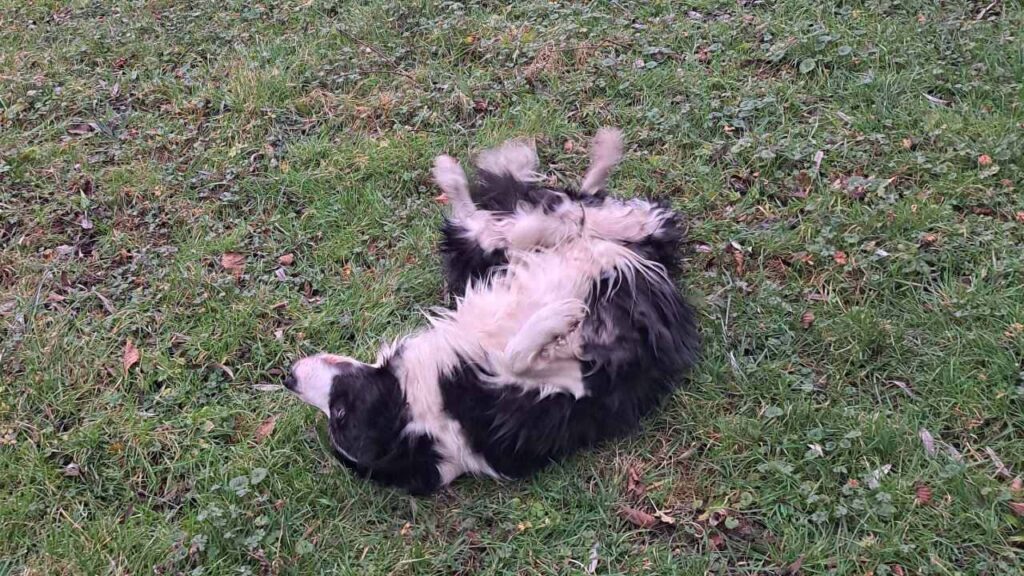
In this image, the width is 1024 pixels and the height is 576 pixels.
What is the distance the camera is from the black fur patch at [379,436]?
2727mm

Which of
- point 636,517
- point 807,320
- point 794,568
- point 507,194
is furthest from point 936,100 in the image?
point 636,517

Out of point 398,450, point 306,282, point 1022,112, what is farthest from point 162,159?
point 1022,112

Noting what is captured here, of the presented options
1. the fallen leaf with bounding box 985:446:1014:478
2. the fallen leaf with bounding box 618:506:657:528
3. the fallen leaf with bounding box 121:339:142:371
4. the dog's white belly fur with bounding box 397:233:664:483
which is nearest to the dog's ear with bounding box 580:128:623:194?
the dog's white belly fur with bounding box 397:233:664:483

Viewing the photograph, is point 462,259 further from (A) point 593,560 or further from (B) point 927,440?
(B) point 927,440

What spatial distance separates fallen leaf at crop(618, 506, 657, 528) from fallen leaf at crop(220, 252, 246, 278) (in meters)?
2.18

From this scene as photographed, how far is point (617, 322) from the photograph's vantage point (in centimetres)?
281

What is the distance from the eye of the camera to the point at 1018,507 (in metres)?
2.43

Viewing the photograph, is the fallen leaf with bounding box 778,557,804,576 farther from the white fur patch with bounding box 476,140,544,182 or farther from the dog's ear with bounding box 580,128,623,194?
the white fur patch with bounding box 476,140,544,182

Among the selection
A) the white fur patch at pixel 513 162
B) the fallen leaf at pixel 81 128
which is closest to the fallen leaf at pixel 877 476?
the white fur patch at pixel 513 162

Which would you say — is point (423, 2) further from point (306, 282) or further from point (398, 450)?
point (398, 450)

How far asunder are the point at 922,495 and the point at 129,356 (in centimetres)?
327

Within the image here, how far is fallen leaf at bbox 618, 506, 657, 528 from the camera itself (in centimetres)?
270

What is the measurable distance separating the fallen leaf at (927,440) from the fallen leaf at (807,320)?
1.91ft

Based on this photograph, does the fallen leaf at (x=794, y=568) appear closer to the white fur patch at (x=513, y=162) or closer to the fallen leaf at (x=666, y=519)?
the fallen leaf at (x=666, y=519)
